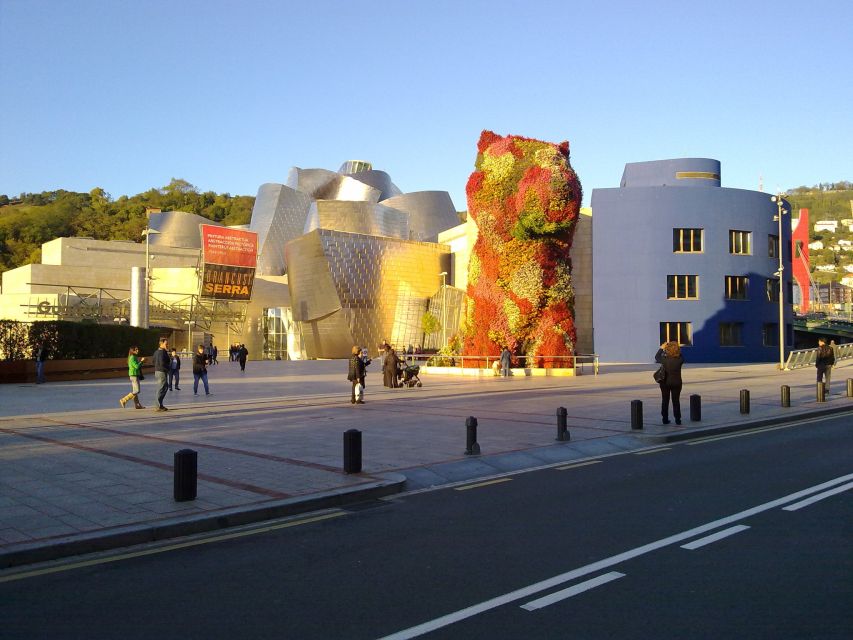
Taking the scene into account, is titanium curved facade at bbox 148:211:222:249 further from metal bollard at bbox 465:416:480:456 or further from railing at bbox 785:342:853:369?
metal bollard at bbox 465:416:480:456

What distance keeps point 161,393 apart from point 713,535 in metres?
13.8

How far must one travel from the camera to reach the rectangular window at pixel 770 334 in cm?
4975

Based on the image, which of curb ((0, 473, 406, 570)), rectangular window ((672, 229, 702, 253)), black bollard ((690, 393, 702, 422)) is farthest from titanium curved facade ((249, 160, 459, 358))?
curb ((0, 473, 406, 570))

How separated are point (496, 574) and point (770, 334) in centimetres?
5104

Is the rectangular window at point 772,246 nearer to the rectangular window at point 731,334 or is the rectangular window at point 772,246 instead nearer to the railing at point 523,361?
the rectangular window at point 731,334

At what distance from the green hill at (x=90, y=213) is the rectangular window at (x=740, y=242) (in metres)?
92.8

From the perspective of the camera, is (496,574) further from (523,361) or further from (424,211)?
(424,211)

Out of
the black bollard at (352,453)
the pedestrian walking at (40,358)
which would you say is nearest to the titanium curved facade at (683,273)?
the pedestrian walking at (40,358)

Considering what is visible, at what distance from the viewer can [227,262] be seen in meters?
64.3

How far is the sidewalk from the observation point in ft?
22.6

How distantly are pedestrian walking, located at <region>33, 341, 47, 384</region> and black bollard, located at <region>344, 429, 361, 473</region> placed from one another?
2327 cm

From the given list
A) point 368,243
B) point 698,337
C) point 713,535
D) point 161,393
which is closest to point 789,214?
point 698,337

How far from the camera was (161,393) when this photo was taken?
55.2 ft

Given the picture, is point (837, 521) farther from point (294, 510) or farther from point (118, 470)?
point (118, 470)
